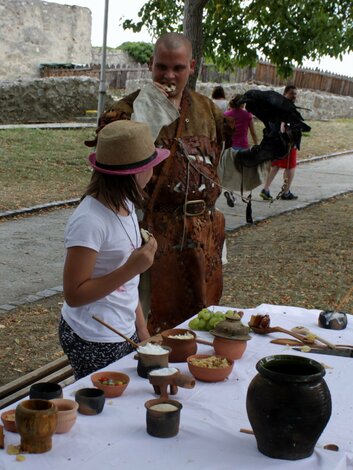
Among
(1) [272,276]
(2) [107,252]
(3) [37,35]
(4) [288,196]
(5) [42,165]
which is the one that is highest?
(2) [107,252]

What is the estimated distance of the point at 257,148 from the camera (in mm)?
3977

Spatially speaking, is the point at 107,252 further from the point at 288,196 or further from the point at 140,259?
the point at 288,196

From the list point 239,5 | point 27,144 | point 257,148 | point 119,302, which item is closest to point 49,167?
point 27,144

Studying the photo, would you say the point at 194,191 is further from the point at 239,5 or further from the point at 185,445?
Answer: the point at 239,5

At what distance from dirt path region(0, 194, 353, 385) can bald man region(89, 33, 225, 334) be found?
1368 mm

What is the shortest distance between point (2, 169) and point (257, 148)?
330 inches

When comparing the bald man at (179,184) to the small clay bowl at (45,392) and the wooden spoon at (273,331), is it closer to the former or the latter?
the wooden spoon at (273,331)

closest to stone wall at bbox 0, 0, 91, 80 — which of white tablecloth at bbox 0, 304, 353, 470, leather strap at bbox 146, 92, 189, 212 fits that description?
leather strap at bbox 146, 92, 189, 212

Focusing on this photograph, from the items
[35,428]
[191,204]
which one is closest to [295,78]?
[191,204]

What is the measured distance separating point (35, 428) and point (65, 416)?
134 millimetres

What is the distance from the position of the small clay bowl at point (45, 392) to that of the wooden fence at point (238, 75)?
71.6ft

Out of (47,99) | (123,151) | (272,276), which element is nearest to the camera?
(123,151)

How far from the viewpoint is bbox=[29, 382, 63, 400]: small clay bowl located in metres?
2.20

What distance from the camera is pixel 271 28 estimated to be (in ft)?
30.1
